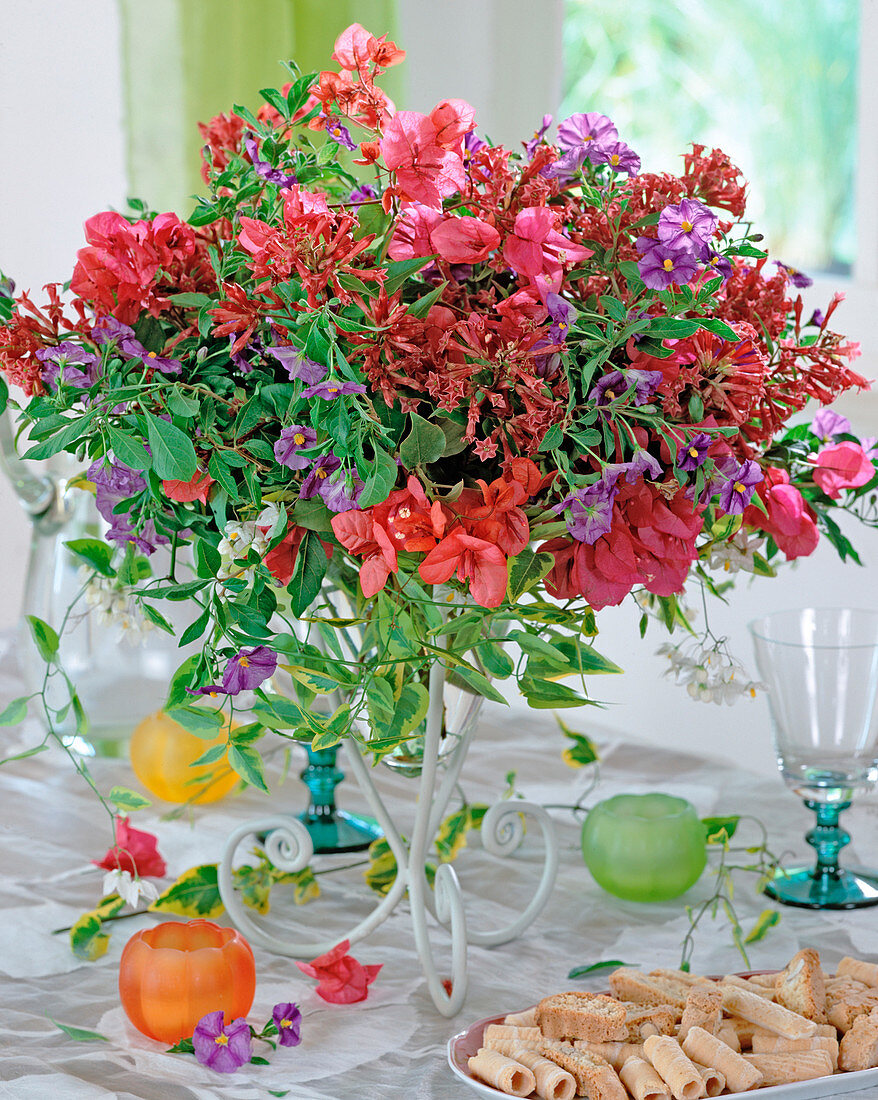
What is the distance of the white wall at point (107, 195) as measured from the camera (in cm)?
113

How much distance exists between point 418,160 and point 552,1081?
0.40 meters

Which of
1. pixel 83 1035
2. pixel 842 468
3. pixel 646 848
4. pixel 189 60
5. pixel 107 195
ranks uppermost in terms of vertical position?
pixel 189 60

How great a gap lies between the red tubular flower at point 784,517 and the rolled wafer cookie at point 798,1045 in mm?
231

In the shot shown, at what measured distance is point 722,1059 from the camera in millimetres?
536

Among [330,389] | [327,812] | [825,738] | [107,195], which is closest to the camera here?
[330,389]

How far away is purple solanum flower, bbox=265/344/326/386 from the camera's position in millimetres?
460

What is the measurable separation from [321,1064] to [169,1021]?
0.26 ft

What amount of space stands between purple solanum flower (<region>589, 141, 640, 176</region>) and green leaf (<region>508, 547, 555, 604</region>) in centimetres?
19

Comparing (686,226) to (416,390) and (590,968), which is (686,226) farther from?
(590,968)

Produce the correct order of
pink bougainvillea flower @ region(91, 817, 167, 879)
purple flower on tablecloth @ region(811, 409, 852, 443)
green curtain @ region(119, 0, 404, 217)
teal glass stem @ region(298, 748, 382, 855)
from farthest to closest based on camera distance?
green curtain @ region(119, 0, 404, 217) < teal glass stem @ region(298, 748, 382, 855) < pink bougainvillea flower @ region(91, 817, 167, 879) < purple flower on tablecloth @ region(811, 409, 852, 443)

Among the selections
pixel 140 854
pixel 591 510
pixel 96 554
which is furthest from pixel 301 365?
pixel 140 854

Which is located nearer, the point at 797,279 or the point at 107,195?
the point at 797,279

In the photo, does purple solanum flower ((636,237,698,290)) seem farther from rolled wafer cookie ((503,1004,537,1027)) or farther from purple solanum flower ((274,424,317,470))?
rolled wafer cookie ((503,1004,537,1027))

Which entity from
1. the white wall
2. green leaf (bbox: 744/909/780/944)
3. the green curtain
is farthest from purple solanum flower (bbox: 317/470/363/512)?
the green curtain
